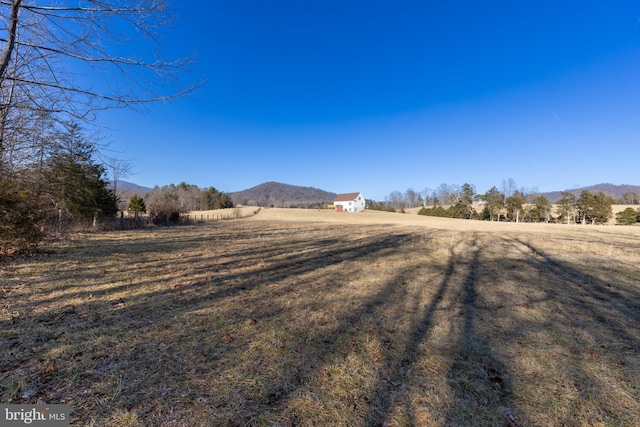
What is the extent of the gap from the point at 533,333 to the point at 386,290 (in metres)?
2.74

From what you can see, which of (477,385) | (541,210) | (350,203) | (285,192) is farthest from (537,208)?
(285,192)

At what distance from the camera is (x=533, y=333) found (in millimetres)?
4043

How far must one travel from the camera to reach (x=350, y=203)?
79938mm

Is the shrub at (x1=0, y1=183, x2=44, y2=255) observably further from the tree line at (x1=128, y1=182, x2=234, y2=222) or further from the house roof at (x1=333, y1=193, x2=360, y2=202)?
the house roof at (x1=333, y1=193, x2=360, y2=202)

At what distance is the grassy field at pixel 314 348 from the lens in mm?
2361

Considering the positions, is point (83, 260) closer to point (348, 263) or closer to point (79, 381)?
point (79, 381)

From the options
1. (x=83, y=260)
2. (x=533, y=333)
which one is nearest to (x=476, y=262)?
(x=533, y=333)

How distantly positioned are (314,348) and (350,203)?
254ft

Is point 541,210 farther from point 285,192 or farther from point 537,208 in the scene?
point 285,192

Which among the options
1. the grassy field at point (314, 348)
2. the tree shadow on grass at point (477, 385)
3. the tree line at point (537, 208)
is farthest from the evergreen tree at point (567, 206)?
the tree shadow on grass at point (477, 385)

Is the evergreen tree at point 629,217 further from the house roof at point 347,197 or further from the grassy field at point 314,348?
the grassy field at point 314,348

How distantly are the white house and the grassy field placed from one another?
2864 inches

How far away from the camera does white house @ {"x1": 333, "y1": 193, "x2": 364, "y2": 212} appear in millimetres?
79688

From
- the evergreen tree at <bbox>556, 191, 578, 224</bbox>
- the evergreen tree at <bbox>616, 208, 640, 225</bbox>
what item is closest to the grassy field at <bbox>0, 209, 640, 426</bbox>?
the evergreen tree at <bbox>556, 191, 578, 224</bbox>
